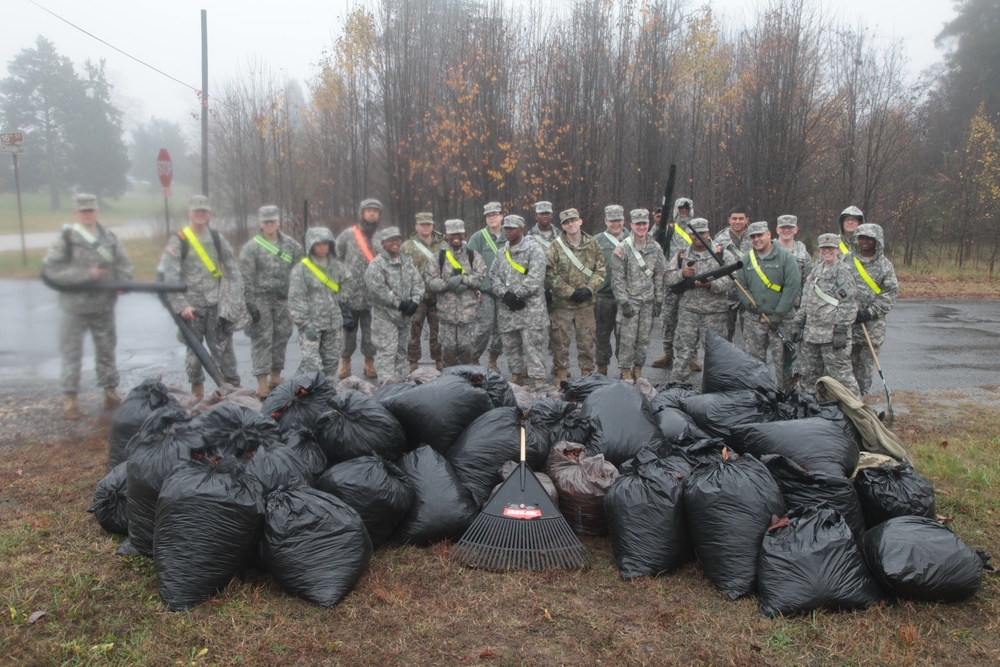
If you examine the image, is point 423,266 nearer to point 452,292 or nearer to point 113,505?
point 452,292

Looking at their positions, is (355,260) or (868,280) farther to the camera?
(355,260)

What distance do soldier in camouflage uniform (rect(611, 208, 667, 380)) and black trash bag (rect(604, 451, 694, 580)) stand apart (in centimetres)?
404

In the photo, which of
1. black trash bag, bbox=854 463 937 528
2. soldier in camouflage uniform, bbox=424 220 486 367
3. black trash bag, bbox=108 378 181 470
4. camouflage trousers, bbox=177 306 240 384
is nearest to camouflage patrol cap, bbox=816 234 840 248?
black trash bag, bbox=854 463 937 528

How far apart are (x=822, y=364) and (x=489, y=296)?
3.68 m

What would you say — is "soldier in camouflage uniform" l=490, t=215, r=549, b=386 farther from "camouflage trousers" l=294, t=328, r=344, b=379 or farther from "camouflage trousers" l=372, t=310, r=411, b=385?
"camouflage trousers" l=294, t=328, r=344, b=379

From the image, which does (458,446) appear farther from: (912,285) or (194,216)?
(912,285)

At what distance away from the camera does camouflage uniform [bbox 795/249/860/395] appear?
6.42 metres

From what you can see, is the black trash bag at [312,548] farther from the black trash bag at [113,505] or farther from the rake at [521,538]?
the black trash bag at [113,505]

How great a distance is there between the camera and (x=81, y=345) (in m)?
5.96

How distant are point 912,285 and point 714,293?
13627 millimetres

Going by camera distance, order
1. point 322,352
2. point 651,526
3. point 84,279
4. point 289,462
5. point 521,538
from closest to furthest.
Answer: point 651,526
point 521,538
point 289,462
point 84,279
point 322,352

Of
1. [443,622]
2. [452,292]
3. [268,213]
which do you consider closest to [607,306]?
[452,292]

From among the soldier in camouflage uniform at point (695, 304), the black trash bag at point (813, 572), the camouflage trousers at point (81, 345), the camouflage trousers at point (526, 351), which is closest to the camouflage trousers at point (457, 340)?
the camouflage trousers at point (526, 351)

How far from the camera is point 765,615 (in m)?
3.28
